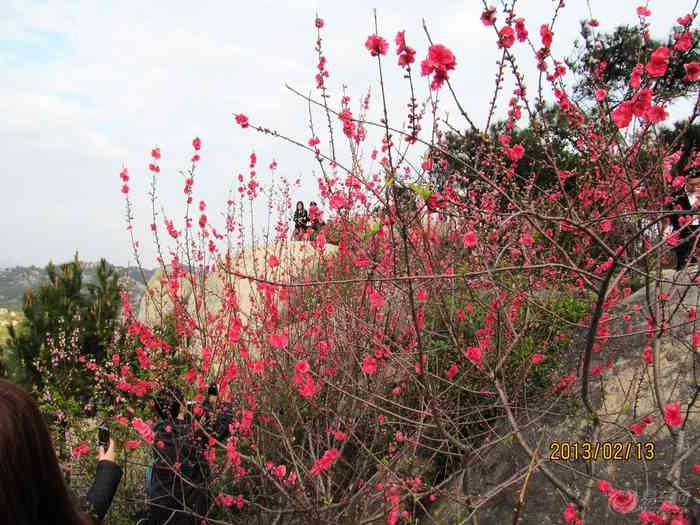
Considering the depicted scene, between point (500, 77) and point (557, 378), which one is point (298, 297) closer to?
point (557, 378)

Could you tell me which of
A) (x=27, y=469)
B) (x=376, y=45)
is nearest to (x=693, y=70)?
(x=376, y=45)

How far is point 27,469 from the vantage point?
125 centimetres

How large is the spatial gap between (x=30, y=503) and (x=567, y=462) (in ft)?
9.27

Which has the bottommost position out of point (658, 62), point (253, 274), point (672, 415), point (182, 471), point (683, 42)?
point (182, 471)

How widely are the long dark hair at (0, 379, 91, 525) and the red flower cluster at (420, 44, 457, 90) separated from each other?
1423mm

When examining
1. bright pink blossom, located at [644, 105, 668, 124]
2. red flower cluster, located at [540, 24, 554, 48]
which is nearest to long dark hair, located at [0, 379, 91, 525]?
bright pink blossom, located at [644, 105, 668, 124]

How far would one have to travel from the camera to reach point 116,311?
6738mm

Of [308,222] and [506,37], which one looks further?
[308,222]

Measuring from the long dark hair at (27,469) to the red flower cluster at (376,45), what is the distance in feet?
4.65

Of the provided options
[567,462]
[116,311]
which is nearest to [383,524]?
[567,462]

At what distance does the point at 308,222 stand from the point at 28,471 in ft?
14.9

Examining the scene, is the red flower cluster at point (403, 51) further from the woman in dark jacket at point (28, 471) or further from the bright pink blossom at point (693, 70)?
the woman in dark jacket at point (28, 471)

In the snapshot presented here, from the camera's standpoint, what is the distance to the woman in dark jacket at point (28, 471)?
3.93 ft

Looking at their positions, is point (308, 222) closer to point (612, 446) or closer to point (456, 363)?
point (456, 363)
